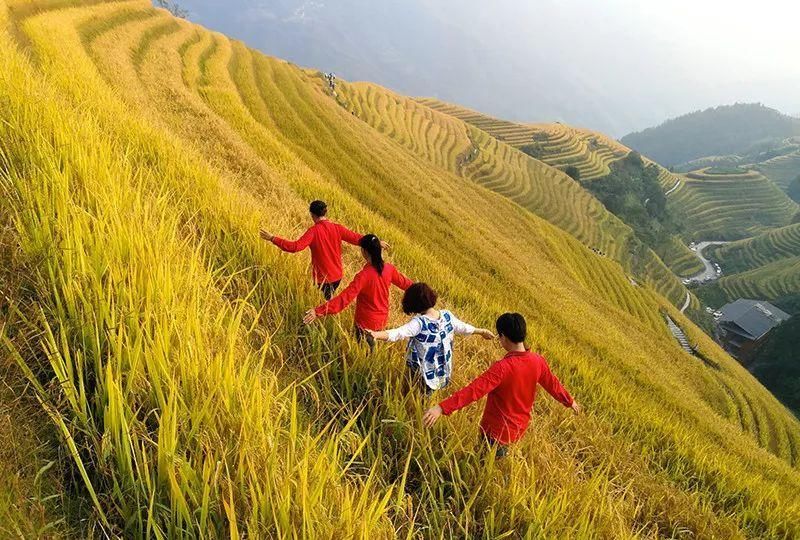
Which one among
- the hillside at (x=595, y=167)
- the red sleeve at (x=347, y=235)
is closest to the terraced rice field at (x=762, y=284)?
the hillside at (x=595, y=167)

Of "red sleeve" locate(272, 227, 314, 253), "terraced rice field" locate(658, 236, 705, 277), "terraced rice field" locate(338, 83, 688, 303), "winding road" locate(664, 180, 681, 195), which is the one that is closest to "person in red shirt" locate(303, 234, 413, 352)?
"red sleeve" locate(272, 227, 314, 253)

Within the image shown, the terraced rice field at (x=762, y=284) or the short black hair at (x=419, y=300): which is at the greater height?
the terraced rice field at (x=762, y=284)

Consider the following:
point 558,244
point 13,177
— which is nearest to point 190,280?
point 13,177

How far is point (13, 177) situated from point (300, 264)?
2.72 meters

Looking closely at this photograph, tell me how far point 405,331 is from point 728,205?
222 metres

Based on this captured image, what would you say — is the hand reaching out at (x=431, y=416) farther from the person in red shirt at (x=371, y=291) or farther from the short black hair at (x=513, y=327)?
the person in red shirt at (x=371, y=291)

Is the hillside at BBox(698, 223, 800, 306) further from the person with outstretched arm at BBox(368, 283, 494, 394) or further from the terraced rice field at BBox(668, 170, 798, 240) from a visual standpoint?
the person with outstretched arm at BBox(368, 283, 494, 394)

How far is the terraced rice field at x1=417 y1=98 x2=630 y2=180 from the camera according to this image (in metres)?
147

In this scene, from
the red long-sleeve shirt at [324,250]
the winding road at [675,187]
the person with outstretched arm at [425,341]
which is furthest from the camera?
the winding road at [675,187]

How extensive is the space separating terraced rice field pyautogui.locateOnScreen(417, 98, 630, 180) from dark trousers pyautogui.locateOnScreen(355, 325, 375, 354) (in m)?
148

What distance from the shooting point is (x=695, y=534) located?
14.4 feet

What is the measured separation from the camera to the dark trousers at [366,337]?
413cm

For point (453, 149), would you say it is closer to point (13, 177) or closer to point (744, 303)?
point (744, 303)

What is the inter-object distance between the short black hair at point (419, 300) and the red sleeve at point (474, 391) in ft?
2.80
